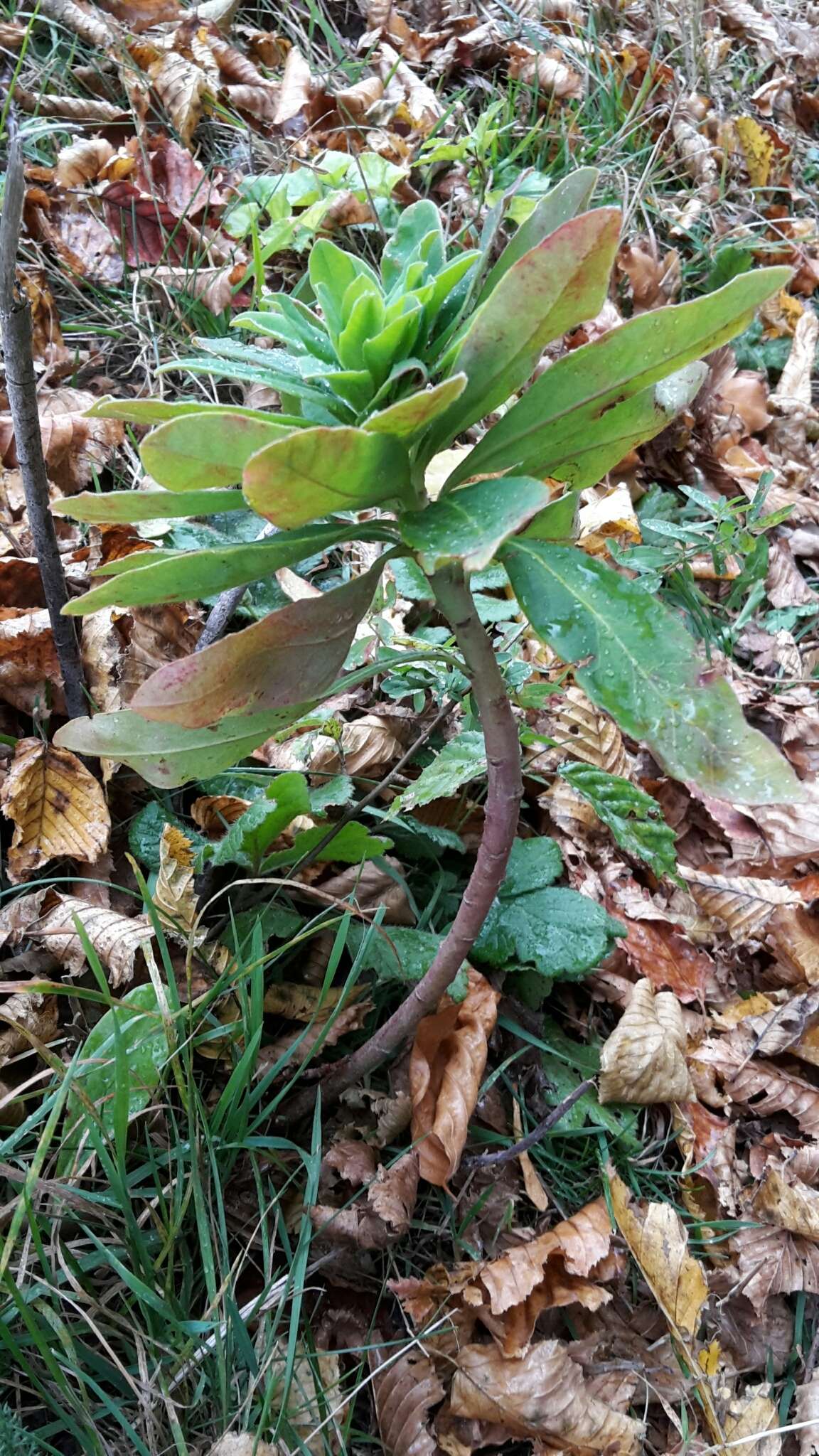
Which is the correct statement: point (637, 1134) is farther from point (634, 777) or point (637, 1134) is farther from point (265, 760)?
point (265, 760)

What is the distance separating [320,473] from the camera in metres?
0.74

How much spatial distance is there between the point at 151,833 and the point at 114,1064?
0.42m

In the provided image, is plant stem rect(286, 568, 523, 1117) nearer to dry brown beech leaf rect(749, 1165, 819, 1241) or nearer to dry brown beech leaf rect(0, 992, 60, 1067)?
dry brown beech leaf rect(0, 992, 60, 1067)

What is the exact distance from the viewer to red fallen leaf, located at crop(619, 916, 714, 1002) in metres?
1.68

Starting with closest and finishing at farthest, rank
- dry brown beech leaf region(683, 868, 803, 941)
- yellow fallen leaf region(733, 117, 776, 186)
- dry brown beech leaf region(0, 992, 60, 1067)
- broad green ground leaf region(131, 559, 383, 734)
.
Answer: broad green ground leaf region(131, 559, 383, 734) < dry brown beech leaf region(0, 992, 60, 1067) < dry brown beech leaf region(683, 868, 803, 941) < yellow fallen leaf region(733, 117, 776, 186)

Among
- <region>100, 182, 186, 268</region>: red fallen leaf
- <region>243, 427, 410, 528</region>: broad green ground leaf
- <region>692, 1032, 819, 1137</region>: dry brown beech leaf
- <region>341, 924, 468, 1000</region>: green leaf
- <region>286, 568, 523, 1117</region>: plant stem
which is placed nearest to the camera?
<region>243, 427, 410, 528</region>: broad green ground leaf

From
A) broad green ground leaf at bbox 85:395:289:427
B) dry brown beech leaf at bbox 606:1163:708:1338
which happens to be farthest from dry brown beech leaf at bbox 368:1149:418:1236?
broad green ground leaf at bbox 85:395:289:427

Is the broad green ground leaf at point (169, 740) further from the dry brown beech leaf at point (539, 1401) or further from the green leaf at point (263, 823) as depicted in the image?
the dry brown beech leaf at point (539, 1401)

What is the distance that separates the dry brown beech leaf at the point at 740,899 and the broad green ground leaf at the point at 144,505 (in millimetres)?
1311

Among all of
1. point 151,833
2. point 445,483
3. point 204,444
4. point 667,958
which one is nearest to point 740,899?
point 667,958

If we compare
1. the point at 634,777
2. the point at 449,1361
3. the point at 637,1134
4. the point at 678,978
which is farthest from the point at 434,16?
the point at 449,1361

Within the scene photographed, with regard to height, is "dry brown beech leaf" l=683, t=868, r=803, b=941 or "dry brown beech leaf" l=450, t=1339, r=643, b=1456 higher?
"dry brown beech leaf" l=683, t=868, r=803, b=941

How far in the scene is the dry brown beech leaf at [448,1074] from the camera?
4.26 feet

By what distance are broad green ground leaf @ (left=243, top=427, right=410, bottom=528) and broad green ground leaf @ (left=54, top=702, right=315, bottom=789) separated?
231mm
